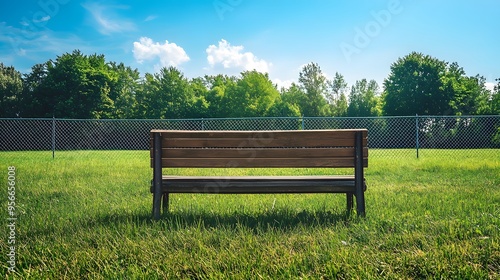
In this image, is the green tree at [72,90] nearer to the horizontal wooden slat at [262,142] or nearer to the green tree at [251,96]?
the green tree at [251,96]

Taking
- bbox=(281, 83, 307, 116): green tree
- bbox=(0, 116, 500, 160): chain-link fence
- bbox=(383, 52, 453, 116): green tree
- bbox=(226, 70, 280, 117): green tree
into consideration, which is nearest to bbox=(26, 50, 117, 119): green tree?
bbox=(0, 116, 500, 160): chain-link fence

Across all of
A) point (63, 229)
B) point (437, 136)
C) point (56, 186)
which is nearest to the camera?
point (63, 229)

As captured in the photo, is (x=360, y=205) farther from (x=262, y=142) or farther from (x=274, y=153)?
(x=262, y=142)

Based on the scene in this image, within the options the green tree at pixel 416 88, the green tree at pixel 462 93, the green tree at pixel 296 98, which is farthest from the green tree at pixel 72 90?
the green tree at pixel 462 93

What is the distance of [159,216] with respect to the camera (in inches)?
148

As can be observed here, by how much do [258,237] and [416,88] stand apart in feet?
140

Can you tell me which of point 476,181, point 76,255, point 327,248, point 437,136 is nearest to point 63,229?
point 76,255

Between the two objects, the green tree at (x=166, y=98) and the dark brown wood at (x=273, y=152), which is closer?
the dark brown wood at (x=273, y=152)

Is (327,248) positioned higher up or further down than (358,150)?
further down

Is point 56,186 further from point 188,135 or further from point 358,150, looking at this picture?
point 358,150

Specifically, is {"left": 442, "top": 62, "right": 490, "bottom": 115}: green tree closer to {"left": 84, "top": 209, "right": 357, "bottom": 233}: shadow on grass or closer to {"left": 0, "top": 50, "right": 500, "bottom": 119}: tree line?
{"left": 0, "top": 50, "right": 500, "bottom": 119}: tree line

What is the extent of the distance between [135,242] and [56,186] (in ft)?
13.4

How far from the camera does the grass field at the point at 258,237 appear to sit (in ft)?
7.98

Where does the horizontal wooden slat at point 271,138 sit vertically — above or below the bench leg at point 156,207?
above
